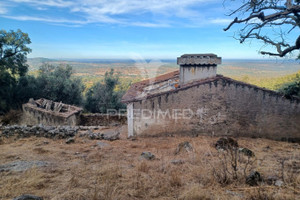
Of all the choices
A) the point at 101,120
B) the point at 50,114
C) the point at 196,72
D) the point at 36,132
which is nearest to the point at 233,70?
the point at 196,72

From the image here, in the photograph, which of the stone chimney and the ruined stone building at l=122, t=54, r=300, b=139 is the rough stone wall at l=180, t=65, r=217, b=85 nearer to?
the stone chimney

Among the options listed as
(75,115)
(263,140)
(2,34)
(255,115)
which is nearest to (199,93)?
(255,115)

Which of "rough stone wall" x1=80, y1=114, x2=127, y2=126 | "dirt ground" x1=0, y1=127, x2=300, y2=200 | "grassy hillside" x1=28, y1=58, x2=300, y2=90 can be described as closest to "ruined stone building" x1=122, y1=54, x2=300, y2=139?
"grassy hillside" x1=28, y1=58, x2=300, y2=90

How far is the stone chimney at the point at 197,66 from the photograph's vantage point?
11.5m

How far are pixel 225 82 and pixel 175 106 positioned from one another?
9.10 feet

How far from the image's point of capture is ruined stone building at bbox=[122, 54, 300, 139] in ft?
32.5

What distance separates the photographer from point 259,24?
23.2 feet

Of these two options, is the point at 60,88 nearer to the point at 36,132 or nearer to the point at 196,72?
the point at 36,132

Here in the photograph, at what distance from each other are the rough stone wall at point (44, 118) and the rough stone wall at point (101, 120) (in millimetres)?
892

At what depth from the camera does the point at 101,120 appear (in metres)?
17.2

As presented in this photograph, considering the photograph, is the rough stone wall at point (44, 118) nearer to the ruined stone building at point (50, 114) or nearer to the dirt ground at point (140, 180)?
the ruined stone building at point (50, 114)

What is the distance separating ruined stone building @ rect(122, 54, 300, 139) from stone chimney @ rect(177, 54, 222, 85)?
181cm

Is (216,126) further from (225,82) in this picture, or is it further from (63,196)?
(63,196)

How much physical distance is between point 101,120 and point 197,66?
9666 millimetres
